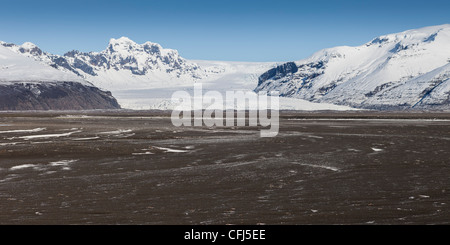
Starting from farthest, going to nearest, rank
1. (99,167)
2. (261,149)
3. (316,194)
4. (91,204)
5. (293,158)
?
1. (261,149)
2. (293,158)
3. (99,167)
4. (316,194)
5. (91,204)

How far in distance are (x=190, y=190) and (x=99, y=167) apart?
950 centimetres

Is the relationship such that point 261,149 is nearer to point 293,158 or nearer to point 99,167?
point 293,158

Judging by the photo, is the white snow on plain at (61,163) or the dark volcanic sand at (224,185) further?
the white snow on plain at (61,163)

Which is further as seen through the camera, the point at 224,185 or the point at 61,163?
the point at 61,163

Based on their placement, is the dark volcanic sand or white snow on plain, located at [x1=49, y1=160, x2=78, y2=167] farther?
white snow on plain, located at [x1=49, y1=160, x2=78, y2=167]

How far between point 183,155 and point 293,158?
23.0 ft
